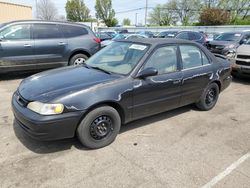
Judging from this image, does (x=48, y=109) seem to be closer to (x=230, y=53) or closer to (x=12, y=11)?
(x=230, y=53)

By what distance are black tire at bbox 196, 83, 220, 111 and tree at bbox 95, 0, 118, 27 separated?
61.7 meters

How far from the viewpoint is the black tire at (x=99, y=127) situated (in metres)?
3.30

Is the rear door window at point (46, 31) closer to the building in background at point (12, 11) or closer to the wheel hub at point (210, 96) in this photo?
the wheel hub at point (210, 96)

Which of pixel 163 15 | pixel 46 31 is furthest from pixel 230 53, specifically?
pixel 163 15

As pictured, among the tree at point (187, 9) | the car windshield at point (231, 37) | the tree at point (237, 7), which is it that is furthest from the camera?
the tree at point (187, 9)

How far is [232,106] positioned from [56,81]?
4.07m

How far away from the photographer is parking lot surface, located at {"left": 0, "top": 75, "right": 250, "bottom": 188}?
283cm

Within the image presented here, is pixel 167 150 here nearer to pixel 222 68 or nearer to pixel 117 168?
pixel 117 168

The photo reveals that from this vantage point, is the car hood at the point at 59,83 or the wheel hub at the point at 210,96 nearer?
the car hood at the point at 59,83

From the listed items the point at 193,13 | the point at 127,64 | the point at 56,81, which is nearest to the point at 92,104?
the point at 56,81

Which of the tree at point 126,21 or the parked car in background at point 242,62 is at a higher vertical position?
the tree at point 126,21

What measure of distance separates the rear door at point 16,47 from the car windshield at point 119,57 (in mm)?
3587

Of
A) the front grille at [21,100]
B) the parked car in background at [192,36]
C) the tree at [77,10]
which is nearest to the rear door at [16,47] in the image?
the front grille at [21,100]

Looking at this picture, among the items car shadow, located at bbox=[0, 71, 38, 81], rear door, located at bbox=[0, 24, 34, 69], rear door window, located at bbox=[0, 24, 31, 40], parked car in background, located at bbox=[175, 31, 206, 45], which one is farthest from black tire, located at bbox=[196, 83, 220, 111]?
parked car in background, located at bbox=[175, 31, 206, 45]
